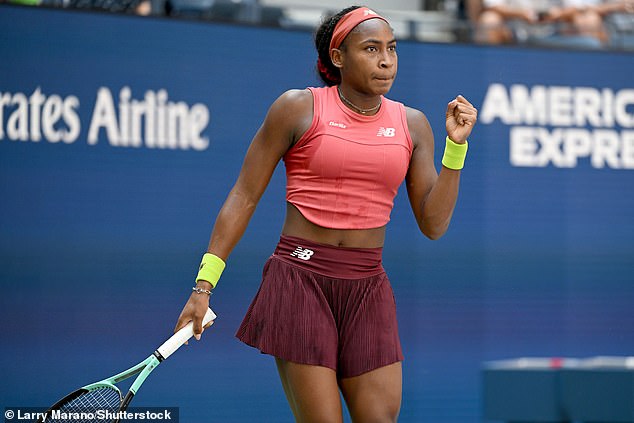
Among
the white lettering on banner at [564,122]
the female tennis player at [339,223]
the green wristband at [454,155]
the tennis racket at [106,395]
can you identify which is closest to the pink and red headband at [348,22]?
the female tennis player at [339,223]

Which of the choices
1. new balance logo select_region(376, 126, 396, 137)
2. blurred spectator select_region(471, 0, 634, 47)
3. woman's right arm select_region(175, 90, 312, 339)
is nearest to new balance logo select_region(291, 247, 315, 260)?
woman's right arm select_region(175, 90, 312, 339)

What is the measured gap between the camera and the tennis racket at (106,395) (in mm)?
3570

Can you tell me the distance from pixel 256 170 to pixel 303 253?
321 millimetres

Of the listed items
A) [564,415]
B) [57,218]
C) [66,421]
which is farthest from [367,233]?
[57,218]

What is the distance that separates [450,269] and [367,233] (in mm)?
3187

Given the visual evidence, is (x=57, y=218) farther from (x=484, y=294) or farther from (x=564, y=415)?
(x=564, y=415)

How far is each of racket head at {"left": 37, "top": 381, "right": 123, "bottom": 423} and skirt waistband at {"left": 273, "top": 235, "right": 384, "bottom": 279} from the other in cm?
76

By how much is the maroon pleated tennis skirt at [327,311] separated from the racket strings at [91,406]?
20.9 inches

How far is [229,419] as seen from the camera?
632cm

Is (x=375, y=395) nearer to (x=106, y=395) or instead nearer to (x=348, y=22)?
(x=106, y=395)

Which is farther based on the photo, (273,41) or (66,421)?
(273,41)

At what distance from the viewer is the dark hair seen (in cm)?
386

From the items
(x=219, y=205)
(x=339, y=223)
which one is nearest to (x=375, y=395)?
(x=339, y=223)

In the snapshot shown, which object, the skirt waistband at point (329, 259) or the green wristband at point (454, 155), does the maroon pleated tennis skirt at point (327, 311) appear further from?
the green wristband at point (454, 155)
